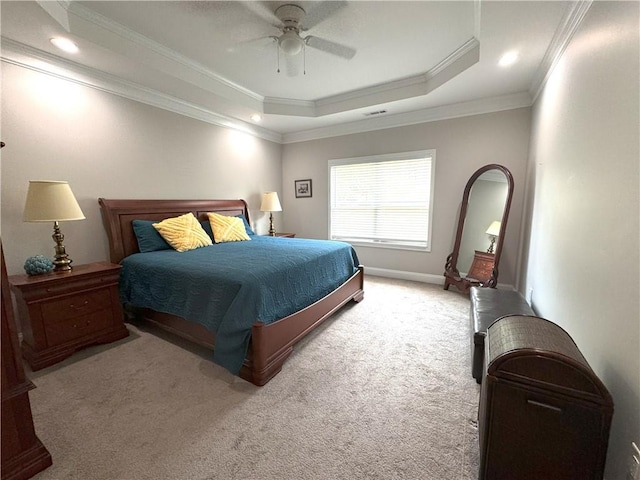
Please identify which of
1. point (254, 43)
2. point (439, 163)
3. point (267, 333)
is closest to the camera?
point (267, 333)

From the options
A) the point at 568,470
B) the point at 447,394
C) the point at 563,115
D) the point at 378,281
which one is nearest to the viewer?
the point at 568,470

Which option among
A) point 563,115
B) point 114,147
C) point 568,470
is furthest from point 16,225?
point 563,115

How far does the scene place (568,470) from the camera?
3.26 feet

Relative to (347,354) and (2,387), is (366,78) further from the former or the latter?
(2,387)

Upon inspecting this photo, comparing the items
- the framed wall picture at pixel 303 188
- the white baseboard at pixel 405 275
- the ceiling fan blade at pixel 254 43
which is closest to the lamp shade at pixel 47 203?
the ceiling fan blade at pixel 254 43

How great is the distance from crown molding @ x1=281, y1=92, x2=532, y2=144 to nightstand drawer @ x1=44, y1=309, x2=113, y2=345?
387 cm

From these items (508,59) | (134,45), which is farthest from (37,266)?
(508,59)

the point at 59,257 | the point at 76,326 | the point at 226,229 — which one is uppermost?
the point at 226,229

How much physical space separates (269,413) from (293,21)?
280 centimetres

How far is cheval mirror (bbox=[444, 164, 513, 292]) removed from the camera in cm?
326

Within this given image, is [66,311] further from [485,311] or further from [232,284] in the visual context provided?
[485,311]

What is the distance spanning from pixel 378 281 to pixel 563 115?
2.86 meters

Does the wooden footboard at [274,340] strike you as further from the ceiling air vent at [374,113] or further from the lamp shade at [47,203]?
the ceiling air vent at [374,113]

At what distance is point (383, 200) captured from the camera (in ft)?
14.3
